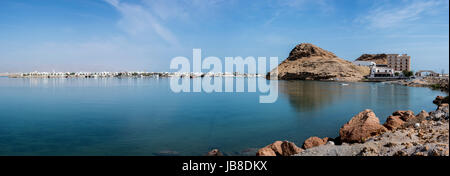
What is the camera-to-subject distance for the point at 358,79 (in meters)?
94.1

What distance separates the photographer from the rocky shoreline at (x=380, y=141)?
775 centimetres

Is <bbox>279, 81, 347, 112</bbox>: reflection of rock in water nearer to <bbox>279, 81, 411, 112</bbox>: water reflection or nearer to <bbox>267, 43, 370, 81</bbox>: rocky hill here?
<bbox>279, 81, 411, 112</bbox>: water reflection

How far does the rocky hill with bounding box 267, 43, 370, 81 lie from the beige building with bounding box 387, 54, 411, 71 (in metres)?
13.7

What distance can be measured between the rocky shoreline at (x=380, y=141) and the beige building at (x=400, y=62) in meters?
127

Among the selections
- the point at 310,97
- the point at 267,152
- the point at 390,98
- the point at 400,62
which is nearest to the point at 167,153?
the point at 267,152

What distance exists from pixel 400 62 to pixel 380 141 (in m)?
133

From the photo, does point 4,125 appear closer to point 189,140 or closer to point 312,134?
point 189,140

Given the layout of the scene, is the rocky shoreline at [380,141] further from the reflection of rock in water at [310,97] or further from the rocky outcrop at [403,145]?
the reflection of rock in water at [310,97]

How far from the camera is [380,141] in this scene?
9266mm

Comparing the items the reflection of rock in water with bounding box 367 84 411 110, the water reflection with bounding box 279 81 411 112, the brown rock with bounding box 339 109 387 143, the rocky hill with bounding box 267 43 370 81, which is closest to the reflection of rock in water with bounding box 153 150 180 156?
the brown rock with bounding box 339 109 387 143

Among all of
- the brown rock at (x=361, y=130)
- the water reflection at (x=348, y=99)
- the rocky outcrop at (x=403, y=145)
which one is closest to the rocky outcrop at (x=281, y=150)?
the rocky outcrop at (x=403, y=145)
